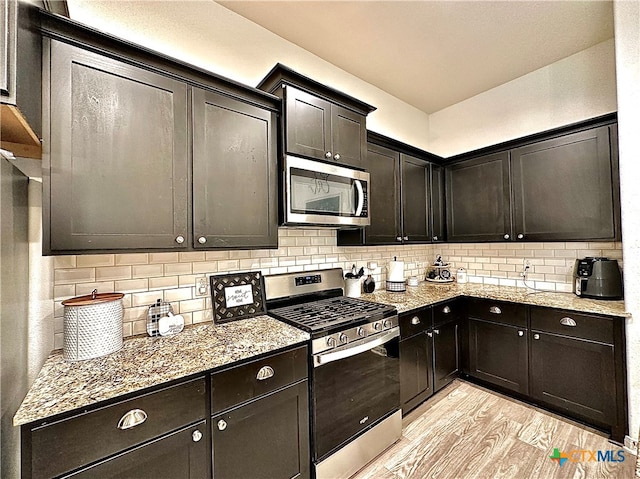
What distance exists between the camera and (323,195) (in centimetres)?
200

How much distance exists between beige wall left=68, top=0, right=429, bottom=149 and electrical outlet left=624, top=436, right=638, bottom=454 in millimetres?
3587

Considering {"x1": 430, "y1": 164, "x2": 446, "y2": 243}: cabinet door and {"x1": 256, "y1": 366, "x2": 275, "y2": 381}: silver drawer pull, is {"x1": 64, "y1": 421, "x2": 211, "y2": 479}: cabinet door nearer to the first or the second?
{"x1": 256, "y1": 366, "x2": 275, "y2": 381}: silver drawer pull

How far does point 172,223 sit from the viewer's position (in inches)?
55.7

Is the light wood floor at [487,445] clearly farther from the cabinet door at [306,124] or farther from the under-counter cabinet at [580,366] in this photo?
the cabinet door at [306,124]

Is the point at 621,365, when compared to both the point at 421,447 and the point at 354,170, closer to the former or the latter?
the point at 421,447

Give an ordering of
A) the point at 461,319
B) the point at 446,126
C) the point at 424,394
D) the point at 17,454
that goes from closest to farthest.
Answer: the point at 17,454, the point at 424,394, the point at 461,319, the point at 446,126

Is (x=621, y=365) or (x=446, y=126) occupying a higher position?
(x=446, y=126)

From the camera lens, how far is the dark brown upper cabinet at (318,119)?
1833mm

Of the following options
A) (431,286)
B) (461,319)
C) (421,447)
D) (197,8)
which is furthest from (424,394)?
(197,8)

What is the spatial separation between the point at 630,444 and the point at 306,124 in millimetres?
3155

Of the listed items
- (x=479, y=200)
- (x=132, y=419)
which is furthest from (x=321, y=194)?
(x=479, y=200)

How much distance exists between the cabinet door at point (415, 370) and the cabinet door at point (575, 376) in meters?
0.88

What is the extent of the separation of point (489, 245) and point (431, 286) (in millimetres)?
868

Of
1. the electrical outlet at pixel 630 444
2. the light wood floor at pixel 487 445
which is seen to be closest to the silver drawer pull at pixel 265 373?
the light wood floor at pixel 487 445
